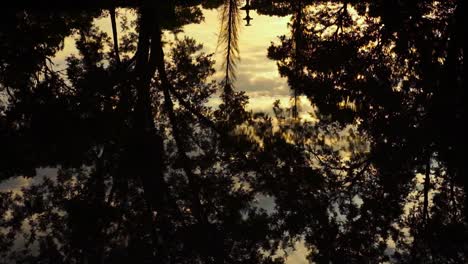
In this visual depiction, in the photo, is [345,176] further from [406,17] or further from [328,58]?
[406,17]

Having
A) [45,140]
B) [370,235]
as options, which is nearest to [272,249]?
[370,235]

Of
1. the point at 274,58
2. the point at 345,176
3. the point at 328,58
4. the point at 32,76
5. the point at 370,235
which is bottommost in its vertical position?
the point at 370,235

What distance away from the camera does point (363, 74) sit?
634 centimetres

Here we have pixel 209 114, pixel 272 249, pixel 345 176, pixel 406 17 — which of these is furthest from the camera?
pixel 209 114

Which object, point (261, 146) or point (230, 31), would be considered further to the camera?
point (261, 146)

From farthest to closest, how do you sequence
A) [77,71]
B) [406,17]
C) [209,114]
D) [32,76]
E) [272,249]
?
[209,114] → [272,249] → [77,71] → [32,76] → [406,17]

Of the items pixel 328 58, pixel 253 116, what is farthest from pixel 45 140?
pixel 328 58

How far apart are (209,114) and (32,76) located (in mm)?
3808

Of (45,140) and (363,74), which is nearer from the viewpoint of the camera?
(45,140)

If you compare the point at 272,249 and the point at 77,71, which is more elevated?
the point at 77,71

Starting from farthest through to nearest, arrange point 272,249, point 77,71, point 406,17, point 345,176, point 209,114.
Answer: point 209,114
point 272,249
point 345,176
point 77,71
point 406,17

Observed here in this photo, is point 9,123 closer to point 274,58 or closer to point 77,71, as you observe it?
point 77,71

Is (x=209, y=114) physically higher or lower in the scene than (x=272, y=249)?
higher

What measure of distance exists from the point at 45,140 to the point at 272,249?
4.90 metres
